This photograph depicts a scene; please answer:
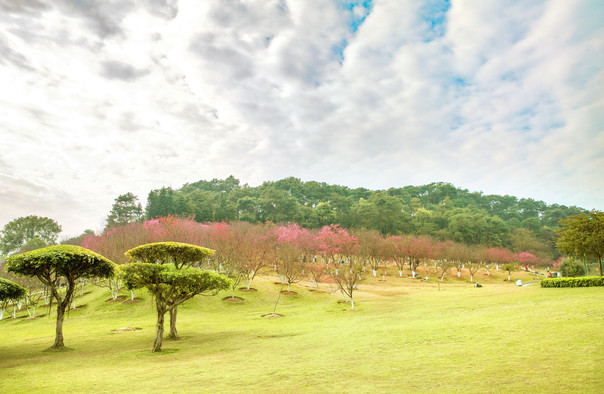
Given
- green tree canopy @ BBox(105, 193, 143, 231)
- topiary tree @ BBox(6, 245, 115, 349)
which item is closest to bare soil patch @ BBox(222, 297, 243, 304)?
topiary tree @ BBox(6, 245, 115, 349)

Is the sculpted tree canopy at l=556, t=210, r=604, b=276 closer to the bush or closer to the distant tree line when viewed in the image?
the bush

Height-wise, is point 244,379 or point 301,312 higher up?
point 244,379

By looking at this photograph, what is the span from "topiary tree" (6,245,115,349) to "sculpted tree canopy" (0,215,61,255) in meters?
91.1

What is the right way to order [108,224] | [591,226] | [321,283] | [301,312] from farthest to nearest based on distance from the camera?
[108,224], [321,283], [591,226], [301,312]

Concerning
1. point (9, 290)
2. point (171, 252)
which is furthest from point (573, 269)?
point (9, 290)

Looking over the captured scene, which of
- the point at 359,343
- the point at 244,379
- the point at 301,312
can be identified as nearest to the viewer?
the point at 244,379


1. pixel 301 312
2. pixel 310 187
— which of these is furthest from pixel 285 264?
pixel 310 187

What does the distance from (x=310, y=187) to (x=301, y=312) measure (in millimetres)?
95879

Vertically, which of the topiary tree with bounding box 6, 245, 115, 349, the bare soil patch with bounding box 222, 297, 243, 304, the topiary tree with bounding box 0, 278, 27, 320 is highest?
the topiary tree with bounding box 6, 245, 115, 349

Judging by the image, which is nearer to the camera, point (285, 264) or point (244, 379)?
point (244, 379)

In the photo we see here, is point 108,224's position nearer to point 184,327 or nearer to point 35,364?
point 184,327

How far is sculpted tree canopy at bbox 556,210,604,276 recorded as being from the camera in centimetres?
3453

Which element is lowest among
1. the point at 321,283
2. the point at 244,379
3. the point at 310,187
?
the point at 321,283

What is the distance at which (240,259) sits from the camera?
4166 cm
